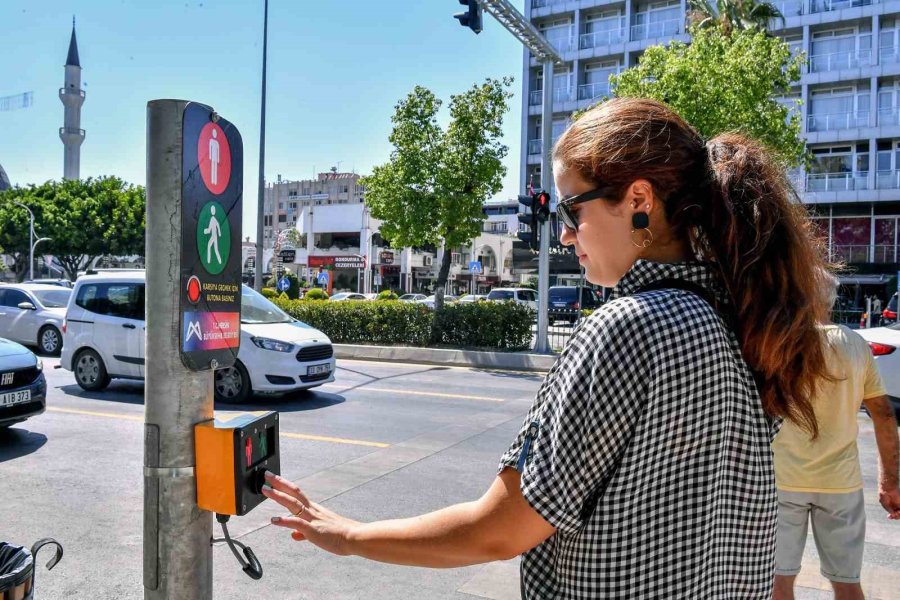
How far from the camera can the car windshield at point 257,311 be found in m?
10.6

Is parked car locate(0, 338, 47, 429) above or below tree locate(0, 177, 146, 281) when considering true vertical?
below

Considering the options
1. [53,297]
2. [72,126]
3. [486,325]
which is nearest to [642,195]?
[486,325]

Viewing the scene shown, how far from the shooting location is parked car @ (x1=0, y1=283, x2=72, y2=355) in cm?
1592

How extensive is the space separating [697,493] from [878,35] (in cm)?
4188

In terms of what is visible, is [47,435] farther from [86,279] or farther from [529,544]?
[529,544]

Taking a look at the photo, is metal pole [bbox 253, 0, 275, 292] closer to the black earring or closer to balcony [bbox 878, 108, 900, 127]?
the black earring

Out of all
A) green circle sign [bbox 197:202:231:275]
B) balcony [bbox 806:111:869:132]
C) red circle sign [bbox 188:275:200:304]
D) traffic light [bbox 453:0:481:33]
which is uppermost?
balcony [bbox 806:111:869:132]

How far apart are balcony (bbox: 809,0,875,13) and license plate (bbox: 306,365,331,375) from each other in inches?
1446

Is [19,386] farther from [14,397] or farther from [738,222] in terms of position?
[738,222]

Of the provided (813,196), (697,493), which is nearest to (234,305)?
(697,493)

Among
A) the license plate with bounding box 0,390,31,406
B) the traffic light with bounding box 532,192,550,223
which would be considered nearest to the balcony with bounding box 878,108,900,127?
the traffic light with bounding box 532,192,550,223

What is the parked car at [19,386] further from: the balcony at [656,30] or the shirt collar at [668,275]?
the balcony at [656,30]

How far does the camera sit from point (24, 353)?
756cm

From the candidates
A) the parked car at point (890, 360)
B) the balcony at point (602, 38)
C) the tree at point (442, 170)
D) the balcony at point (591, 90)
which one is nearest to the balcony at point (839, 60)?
the balcony at point (602, 38)
